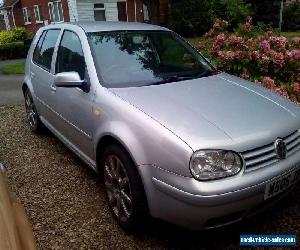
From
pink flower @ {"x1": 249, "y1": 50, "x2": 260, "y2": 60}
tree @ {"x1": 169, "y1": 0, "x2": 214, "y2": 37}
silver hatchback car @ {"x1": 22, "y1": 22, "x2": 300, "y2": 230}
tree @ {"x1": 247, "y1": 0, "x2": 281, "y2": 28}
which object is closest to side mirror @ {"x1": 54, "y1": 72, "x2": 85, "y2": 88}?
silver hatchback car @ {"x1": 22, "y1": 22, "x2": 300, "y2": 230}

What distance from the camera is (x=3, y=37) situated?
23797mm

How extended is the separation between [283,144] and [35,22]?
104ft

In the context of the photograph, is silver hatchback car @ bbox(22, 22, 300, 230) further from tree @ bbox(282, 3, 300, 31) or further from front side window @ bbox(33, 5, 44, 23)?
front side window @ bbox(33, 5, 44, 23)

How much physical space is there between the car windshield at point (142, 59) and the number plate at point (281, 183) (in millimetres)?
1374

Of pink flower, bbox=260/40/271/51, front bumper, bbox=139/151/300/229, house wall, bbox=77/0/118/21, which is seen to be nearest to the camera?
front bumper, bbox=139/151/300/229

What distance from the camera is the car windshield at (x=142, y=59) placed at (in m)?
3.48

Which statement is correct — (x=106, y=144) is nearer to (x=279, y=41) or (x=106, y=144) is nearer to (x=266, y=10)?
(x=279, y=41)

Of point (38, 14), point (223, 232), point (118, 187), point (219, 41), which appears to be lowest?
point (38, 14)

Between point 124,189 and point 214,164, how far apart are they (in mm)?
878

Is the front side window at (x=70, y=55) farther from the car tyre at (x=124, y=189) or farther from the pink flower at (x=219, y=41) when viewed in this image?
the pink flower at (x=219, y=41)

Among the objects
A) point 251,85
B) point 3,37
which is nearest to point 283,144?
point 251,85

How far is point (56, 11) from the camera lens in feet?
93.2

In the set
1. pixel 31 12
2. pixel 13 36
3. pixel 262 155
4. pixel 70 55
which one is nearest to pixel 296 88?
pixel 262 155

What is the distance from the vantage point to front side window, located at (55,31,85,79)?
3732 millimetres
